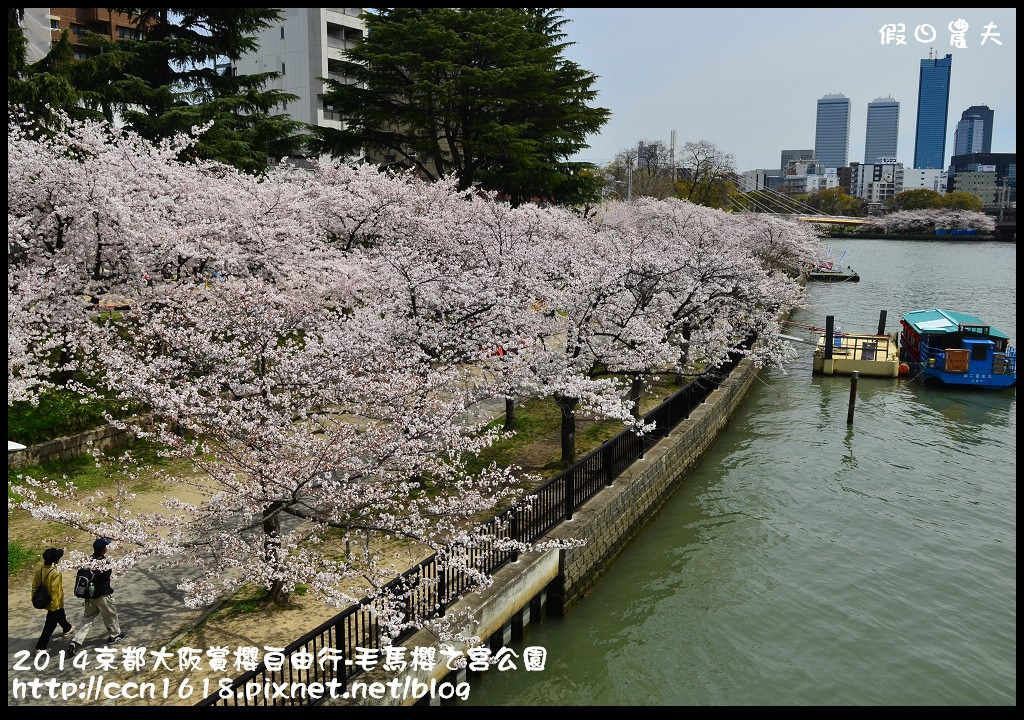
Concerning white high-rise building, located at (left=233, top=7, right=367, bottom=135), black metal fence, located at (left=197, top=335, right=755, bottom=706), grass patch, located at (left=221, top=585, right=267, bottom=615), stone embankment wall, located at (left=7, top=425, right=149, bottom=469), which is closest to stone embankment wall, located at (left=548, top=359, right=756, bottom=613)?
black metal fence, located at (left=197, top=335, right=755, bottom=706)

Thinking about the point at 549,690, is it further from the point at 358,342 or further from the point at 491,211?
the point at 491,211

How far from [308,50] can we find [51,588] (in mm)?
49642

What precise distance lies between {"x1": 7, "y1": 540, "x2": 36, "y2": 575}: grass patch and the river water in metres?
7.05

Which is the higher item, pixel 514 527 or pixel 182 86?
pixel 182 86

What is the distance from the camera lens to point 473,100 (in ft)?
101

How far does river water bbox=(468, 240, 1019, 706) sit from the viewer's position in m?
10.5

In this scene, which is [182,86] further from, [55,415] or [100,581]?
[100,581]

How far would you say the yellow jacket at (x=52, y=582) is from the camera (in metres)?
8.02

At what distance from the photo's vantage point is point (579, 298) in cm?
1509

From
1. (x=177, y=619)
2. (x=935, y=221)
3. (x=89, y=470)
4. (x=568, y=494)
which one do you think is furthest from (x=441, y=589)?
(x=935, y=221)

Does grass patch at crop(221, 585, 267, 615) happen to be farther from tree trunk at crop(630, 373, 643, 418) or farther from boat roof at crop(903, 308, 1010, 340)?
boat roof at crop(903, 308, 1010, 340)

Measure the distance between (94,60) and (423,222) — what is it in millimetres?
13173

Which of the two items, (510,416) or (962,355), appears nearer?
(510,416)
